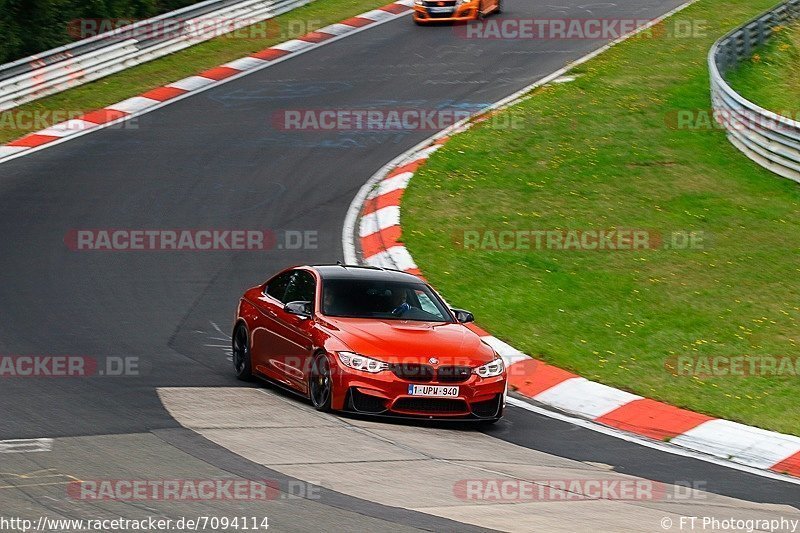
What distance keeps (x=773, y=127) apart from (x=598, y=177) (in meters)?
2.95

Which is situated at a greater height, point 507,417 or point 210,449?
point 210,449

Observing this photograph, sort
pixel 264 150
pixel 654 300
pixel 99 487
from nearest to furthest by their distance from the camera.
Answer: pixel 99 487, pixel 654 300, pixel 264 150

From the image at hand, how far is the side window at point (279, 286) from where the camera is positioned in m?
13.0

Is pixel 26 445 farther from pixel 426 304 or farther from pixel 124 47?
pixel 124 47

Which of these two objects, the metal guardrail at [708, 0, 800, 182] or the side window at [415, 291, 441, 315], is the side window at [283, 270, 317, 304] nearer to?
the side window at [415, 291, 441, 315]

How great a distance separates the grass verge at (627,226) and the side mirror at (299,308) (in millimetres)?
2961

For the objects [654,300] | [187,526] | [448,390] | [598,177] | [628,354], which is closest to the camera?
[187,526]

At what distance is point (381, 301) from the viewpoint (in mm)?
12414

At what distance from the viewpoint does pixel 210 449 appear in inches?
377

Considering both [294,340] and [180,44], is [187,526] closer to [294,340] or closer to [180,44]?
[294,340]

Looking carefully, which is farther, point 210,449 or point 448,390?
point 448,390

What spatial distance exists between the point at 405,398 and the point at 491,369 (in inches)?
35.0


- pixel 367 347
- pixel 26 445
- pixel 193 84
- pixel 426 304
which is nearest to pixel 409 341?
pixel 367 347

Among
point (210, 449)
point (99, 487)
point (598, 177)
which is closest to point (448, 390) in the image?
point (210, 449)
